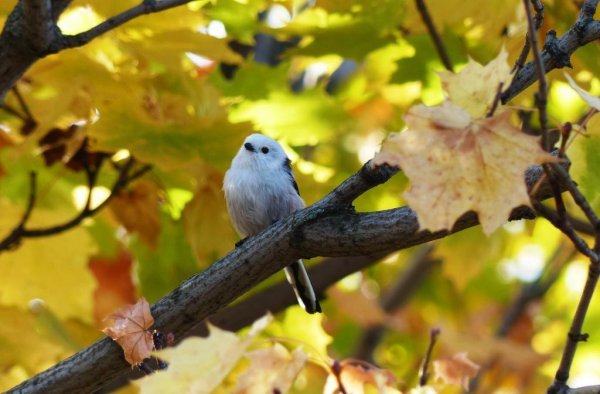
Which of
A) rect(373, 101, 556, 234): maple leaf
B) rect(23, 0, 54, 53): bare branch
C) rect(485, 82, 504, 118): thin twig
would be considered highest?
rect(23, 0, 54, 53): bare branch

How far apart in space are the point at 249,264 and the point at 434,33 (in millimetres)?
1192

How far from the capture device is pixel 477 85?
5.65 ft

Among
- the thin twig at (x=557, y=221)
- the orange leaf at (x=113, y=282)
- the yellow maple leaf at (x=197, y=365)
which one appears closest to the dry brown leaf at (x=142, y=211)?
the orange leaf at (x=113, y=282)

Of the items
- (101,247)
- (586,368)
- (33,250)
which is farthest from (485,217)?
(586,368)

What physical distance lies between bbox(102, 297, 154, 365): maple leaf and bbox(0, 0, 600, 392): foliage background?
648 mm

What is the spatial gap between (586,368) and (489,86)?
3.88 meters

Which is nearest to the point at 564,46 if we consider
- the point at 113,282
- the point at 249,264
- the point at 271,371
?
the point at 249,264

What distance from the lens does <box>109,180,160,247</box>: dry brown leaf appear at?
3.42 meters

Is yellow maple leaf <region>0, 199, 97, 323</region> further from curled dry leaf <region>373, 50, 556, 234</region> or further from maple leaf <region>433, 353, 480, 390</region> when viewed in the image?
curled dry leaf <region>373, 50, 556, 234</region>

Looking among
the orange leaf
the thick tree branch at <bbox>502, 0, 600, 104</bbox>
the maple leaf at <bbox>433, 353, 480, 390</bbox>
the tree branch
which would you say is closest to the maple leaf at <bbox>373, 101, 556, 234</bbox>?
the thick tree branch at <bbox>502, 0, 600, 104</bbox>

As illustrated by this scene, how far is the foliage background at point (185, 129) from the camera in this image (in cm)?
288

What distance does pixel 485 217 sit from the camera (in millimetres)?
1634

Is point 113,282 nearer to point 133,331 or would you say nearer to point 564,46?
point 133,331

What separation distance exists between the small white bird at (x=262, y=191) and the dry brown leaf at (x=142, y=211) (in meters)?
0.27
